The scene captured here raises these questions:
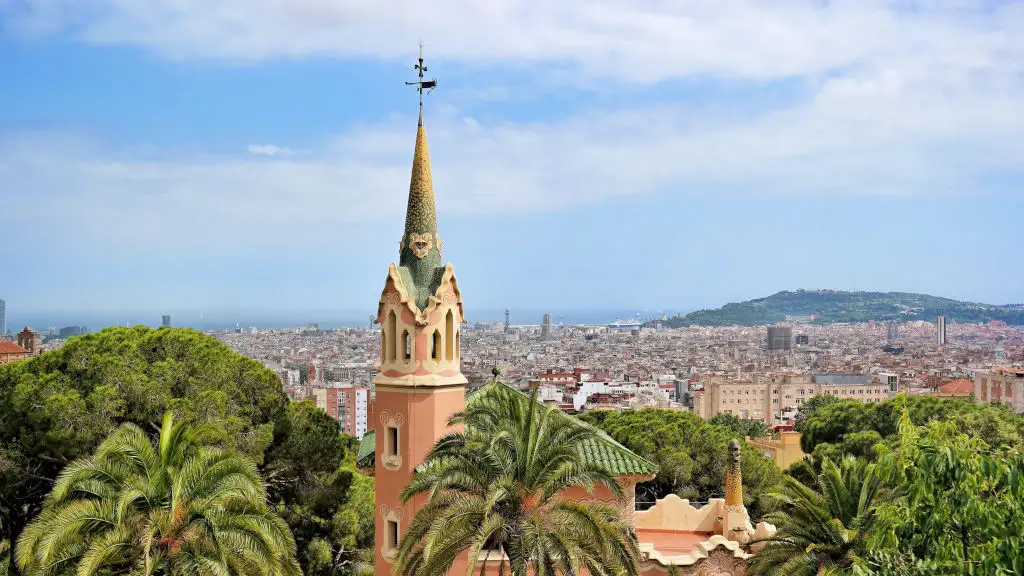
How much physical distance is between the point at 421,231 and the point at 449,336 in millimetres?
2092

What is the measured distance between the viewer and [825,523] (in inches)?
600

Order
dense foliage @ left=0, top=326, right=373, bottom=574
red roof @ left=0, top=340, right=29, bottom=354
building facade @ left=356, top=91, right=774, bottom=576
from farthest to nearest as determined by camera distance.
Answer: red roof @ left=0, top=340, right=29, bottom=354
dense foliage @ left=0, top=326, right=373, bottom=574
building facade @ left=356, top=91, right=774, bottom=576

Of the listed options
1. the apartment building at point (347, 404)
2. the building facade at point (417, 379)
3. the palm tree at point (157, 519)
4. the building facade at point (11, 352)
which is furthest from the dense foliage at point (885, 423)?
the apartment building at point (347, 404)

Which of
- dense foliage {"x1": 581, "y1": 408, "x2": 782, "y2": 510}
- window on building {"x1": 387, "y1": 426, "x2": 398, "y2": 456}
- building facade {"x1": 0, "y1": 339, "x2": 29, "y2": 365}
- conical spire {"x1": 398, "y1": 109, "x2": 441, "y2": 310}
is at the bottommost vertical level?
dense foliage {"x1": 581, "y1": 408, "x2": 782, "y2": 510}

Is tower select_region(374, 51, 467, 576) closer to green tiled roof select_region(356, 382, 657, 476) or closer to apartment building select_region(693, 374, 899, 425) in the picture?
green tiled roof select_region(356, 382, 657, 476)

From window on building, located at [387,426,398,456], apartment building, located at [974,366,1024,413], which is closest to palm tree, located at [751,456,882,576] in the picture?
window on building, located at [387,426,398,456]

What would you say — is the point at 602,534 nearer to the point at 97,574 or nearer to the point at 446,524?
the point at 446,524

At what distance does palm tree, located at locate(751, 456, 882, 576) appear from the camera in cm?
1499

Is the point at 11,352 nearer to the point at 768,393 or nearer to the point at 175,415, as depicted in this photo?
the point at 175,415

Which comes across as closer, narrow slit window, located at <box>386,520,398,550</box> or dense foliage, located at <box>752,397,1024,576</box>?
dense foliage, located at <box>752,397,1024,576</box>

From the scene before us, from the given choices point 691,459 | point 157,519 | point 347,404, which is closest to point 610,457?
point 157,519

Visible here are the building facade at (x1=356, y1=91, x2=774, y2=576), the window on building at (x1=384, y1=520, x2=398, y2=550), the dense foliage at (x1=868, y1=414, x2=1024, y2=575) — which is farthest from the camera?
the window on building at (x1=384, y1=520, x2=398, y2=550)

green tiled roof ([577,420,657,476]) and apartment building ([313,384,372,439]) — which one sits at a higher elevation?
green tiled roof ([577,420,657,476])

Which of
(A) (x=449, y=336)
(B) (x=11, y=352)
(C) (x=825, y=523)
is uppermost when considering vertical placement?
(A) (x=449, y=336)
